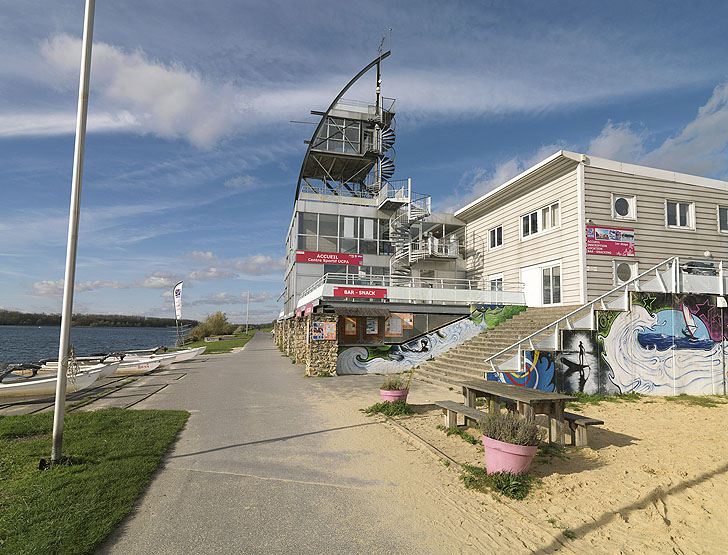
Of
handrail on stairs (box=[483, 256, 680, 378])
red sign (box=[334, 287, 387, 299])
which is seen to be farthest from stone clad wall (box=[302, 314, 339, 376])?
handrail on stairs (box=[483, 256, 680, 378])

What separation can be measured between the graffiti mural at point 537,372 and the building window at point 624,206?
8.07m

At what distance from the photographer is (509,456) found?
Result: 217 inches

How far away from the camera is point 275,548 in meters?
3.95

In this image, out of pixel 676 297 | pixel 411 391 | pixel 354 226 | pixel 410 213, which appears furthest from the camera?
pixel 354 226

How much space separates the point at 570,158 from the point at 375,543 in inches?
649

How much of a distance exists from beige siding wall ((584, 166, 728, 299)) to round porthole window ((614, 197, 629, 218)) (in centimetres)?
30

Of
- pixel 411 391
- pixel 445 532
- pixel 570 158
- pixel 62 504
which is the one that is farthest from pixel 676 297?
pixel 62 504

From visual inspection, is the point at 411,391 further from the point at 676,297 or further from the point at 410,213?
the point at 410,213

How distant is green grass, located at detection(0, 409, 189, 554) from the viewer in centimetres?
404

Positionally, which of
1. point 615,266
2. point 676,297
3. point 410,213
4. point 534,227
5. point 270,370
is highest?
point 410,213

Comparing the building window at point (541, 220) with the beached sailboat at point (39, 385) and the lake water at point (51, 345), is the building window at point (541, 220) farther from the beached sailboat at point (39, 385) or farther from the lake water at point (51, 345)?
the lake water at point (51, 345)

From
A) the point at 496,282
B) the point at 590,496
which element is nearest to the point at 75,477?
the point at 590,496

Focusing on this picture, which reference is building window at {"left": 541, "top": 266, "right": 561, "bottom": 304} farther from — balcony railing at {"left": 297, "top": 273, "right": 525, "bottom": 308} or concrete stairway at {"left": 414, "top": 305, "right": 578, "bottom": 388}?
balcony railing at {"left": 297, "top": 273, "right": 525, "bottom": 308}

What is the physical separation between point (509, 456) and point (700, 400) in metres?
11.0
